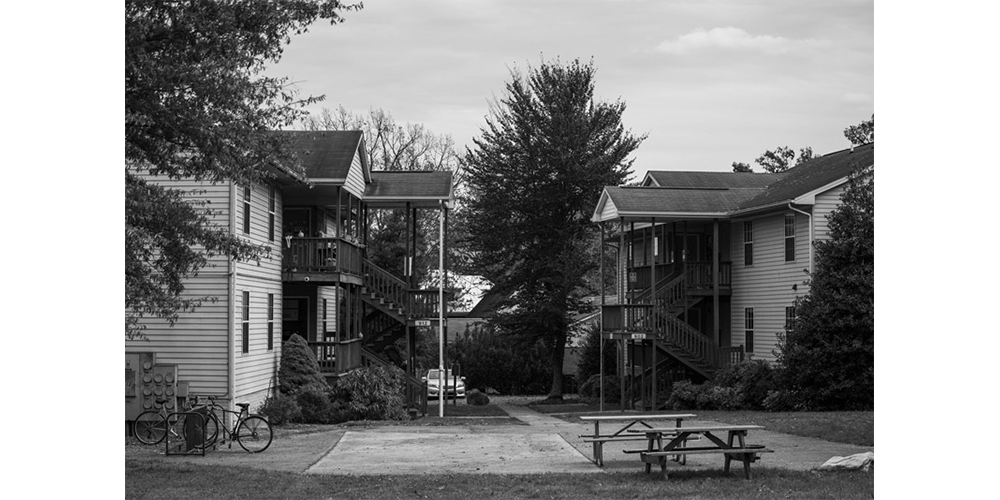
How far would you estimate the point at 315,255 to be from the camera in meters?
26.5

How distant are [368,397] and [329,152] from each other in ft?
22.4

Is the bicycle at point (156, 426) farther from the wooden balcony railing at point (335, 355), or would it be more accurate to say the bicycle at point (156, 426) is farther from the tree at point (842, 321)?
the tree at point (842, 321)

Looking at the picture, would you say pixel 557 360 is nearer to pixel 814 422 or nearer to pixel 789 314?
pixel 789 314

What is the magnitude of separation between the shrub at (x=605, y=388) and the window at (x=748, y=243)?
23.7 ft

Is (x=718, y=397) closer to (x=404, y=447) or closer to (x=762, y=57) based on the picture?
(x=762, y=57)

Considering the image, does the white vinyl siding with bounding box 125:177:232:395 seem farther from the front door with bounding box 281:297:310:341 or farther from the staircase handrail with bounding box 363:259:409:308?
the staircase handrail with bounding box 363:259:409:308

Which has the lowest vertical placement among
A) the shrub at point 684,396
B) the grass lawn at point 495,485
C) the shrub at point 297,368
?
the shrub at point 684,396

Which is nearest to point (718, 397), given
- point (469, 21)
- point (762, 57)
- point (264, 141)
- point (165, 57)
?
point (762, 57)

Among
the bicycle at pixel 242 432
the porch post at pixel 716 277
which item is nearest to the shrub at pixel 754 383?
the porch post at pixel 716 277

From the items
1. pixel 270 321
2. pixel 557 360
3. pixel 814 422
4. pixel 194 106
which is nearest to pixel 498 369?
pixel 557 360

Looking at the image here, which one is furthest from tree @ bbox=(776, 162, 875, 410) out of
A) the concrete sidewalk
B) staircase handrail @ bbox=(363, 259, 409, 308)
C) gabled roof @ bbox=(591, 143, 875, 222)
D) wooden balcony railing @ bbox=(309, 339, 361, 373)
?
wooden balcony railing @ bbox=(309, 339, 361, 373)

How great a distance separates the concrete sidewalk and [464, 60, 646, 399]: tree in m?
16.8

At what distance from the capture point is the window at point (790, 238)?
29172 millimetres

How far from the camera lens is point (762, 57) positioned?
2673 cm
